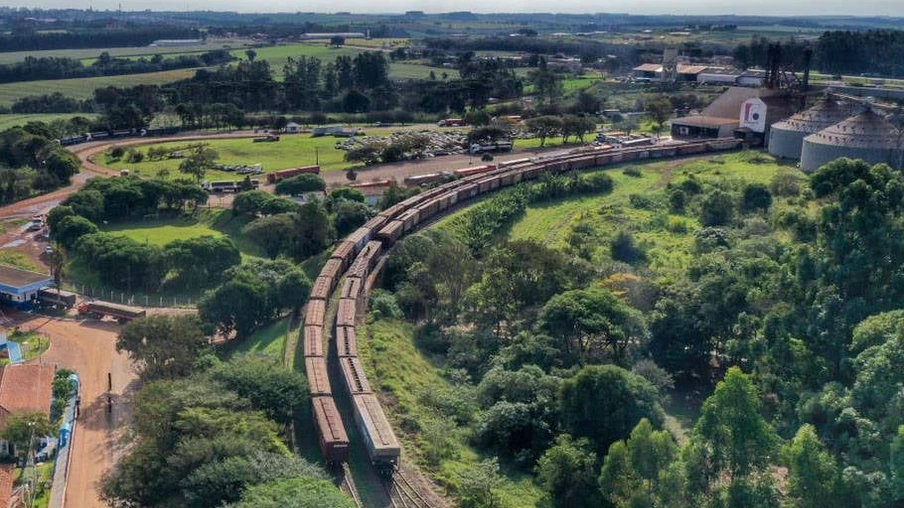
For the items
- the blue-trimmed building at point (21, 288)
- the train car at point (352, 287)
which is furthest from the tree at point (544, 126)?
the blue-trimmed building at point (21, 288)

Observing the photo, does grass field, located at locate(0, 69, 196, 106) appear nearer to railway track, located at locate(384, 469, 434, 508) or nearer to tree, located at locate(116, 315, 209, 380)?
tree, located at locate(116, 315, 209, 380)

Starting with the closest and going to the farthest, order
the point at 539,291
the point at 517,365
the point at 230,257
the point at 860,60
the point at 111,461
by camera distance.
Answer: the point at 111,461 → the point at 517,365 → the point at 539,291 → the point at 230,257 → the point at 860,60

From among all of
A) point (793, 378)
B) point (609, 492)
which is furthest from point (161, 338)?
point (793, 378)

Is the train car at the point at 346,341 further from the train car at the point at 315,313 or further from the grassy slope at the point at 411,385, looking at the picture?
the train car at the point at 315,313

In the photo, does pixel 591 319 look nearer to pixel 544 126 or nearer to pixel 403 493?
pixel 403 493

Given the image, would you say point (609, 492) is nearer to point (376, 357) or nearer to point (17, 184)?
point (376, 357)

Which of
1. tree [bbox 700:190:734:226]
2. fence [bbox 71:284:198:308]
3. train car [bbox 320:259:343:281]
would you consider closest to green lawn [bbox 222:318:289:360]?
train car [bbox 320:259:343:281]
